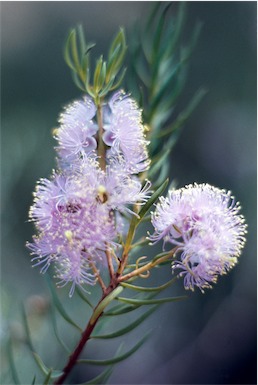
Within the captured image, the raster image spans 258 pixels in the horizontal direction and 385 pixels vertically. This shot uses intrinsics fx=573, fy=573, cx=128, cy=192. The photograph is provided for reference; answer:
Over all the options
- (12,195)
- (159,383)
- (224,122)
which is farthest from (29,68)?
(159,383)

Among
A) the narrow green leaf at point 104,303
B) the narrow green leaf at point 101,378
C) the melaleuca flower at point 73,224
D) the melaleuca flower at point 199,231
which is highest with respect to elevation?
the melaleuca flower at point 199,231

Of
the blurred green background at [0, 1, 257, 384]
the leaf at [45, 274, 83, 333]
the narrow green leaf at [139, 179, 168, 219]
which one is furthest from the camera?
the blurred green background at [0, 1, 257, 384]

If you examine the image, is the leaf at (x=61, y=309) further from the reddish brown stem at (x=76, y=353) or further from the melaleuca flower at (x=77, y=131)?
the melaleuca flower at (x=77, y=131)

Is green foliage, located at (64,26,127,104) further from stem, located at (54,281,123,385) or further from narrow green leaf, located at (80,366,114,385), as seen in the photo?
narrow green leaf, located at (80,366,114,385)

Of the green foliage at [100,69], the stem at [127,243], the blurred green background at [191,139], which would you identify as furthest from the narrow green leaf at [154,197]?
the blurred green background at [191,139]

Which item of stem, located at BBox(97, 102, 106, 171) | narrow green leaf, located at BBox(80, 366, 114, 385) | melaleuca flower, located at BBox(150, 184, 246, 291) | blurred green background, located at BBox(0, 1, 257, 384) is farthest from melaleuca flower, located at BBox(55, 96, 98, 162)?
blurred green background, located at BBox(0, 1, 257, 384)

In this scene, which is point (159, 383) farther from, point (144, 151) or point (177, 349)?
point (144, 151)
